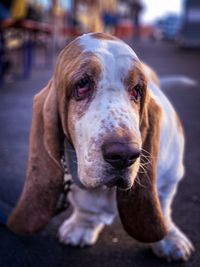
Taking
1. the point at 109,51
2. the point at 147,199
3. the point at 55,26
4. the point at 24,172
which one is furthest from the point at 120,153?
the point at 55,26

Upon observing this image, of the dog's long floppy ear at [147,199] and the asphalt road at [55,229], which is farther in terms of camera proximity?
the asphalt road at [55,229]

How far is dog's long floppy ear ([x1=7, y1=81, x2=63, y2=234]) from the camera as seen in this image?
213 cm

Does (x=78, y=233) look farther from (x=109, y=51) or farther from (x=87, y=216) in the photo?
(x=109, y=51)

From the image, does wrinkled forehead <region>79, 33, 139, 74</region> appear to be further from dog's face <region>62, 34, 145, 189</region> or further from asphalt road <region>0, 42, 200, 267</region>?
asphalt road <region>0, 42, 200, 267</region>

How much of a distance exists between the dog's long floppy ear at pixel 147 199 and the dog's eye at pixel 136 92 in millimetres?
115

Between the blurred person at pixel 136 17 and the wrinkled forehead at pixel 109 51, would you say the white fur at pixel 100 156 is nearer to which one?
the wrinkled forehead at pixel 109 51

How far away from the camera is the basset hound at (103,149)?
1.83 meters

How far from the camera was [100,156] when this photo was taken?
178 cm

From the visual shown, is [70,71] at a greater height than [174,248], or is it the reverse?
[70,71]

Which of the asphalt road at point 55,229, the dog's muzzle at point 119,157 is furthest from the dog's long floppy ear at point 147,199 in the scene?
the dog's muzzle at point 119,157

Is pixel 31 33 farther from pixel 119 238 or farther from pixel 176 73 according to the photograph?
pixel 119 238

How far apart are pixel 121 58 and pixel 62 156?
52 cm

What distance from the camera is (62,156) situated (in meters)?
2.22

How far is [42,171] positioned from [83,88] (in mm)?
435
